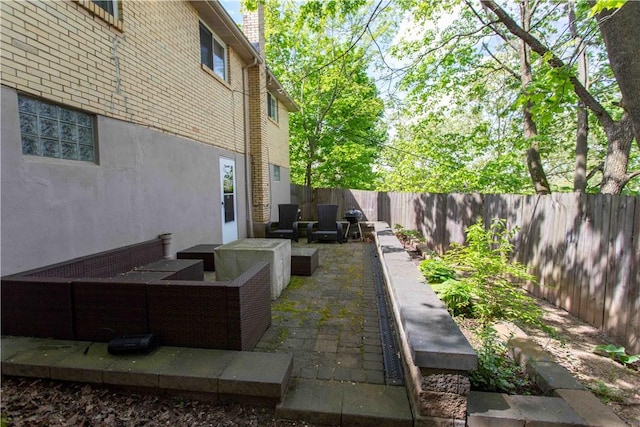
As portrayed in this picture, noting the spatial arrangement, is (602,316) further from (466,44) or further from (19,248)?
(466,44)

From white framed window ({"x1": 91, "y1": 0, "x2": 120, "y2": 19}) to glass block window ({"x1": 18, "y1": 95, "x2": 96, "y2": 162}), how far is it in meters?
1.47

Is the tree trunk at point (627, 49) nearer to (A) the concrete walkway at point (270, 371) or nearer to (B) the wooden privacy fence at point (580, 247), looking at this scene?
(B) the wooden privacy fence at point (580, 247)

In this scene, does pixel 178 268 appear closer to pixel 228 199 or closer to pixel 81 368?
pixel 81 368

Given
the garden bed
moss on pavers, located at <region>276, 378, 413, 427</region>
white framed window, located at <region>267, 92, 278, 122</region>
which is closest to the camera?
moss on pavers, located at <region>276, 378, 413, 427</region>

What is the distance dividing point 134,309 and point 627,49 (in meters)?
5.17

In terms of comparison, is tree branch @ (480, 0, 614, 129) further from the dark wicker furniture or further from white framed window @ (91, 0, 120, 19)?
the dark wicker furniture

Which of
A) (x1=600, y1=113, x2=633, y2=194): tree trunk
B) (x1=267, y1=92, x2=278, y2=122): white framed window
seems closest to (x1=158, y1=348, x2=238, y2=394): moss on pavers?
(x1=600, y1=113, x2=633, y2=194): tree trunk

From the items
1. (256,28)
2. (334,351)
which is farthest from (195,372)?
(256,28)

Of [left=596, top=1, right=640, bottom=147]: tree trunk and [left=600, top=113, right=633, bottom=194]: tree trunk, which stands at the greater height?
[left=596, top=1, right=640, bottom=147]: tree trunk

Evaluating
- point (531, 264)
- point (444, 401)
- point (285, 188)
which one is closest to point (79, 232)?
point (444, 401)

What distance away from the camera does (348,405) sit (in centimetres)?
207

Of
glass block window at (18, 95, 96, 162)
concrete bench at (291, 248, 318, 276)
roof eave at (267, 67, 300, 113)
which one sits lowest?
concrete bench at (291, 248, 318, 276)

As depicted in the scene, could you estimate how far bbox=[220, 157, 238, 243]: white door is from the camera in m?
7.02

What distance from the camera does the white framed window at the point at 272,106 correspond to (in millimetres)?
10406
